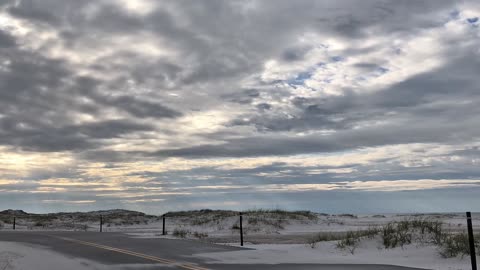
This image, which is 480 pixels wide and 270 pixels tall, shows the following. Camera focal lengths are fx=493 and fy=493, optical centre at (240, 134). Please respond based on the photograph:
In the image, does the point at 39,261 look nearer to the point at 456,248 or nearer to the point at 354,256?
the point at 354,256

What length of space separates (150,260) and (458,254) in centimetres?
A: 984

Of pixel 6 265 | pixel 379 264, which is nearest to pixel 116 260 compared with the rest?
pixel 6 265

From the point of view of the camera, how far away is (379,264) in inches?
586

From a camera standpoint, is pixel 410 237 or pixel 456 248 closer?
pixel 456 248

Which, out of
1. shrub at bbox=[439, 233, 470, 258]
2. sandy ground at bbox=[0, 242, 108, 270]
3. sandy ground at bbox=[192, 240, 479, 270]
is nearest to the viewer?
sandy ground at bbox=[0, 242, 108, 270]

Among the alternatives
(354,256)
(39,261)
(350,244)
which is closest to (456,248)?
(354,256)

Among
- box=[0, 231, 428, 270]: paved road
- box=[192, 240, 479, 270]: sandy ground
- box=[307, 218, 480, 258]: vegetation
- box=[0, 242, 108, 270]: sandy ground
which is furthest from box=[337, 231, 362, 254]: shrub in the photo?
box=[0, 242, 108, 270]: sandy ground

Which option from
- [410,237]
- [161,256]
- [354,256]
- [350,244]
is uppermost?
[410,237]

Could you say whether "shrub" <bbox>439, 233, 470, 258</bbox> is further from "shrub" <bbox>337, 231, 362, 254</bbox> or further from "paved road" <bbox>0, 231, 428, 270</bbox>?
"shrub" <bbox>337, 231, 362, 254</bbox>

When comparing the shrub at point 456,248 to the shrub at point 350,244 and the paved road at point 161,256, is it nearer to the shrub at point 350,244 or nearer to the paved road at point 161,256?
the paved road at point 161,256

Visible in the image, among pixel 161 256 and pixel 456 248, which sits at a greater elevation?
pixel 456 248

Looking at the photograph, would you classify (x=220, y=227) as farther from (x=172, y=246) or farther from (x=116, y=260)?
(x=116, y=260)

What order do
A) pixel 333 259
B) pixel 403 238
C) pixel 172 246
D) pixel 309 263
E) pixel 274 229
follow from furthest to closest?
pixel 274 229
pixel 172 246
pixel 403 238
pixel 333 259
pixel 309 263

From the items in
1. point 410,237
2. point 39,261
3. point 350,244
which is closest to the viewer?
point 39,261
